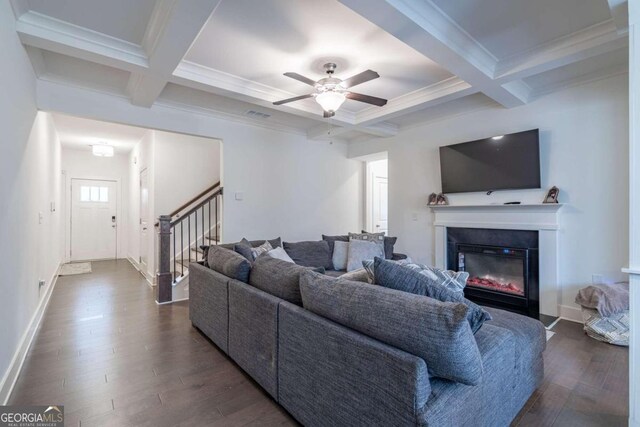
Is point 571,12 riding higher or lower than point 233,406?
higher

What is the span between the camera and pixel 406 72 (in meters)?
3.21

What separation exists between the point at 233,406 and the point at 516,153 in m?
3.93

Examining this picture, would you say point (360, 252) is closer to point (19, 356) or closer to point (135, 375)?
point (135, 375)

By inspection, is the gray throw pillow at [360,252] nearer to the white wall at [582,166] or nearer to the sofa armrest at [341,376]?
the white wall at [582,166]

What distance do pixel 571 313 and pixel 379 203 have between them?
13.0 ft

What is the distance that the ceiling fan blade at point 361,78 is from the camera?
2.43m

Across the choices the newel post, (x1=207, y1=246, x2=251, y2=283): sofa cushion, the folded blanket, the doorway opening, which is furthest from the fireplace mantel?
the newel post

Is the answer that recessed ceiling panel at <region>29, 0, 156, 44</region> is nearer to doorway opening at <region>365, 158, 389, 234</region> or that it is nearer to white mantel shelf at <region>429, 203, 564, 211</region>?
white mantel shelf at <region>429, 203, 564, 211</region>

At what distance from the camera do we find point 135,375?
7.59ft

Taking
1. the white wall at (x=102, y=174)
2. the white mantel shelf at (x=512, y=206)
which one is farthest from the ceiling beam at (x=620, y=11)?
the white wall at (x=102, y=174)

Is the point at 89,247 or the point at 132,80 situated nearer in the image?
the point at 132,80

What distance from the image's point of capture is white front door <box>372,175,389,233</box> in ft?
22.1

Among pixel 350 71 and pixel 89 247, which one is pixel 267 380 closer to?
pixel 350 71

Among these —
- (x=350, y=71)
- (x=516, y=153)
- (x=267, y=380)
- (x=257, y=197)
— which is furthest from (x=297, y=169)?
(x=267, y=380)
